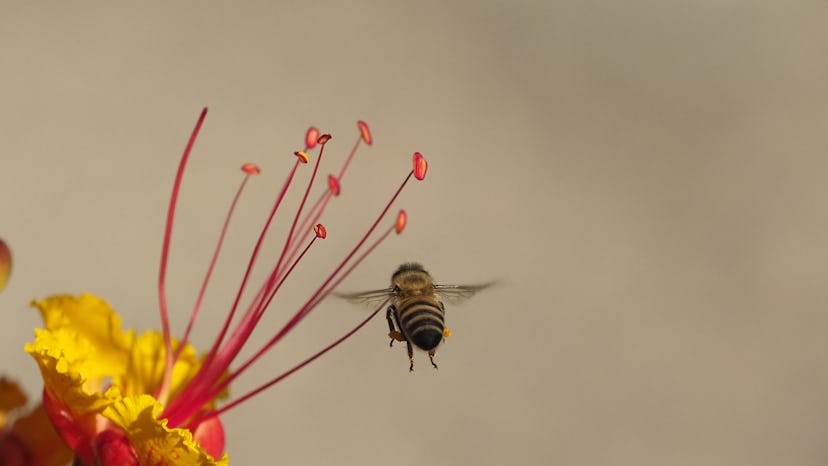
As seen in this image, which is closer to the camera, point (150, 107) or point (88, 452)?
point (88, 452)

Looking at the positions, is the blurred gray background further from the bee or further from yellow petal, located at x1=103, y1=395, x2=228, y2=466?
yellow petal, located at x1=103, y1=395, x2=228, y2=466

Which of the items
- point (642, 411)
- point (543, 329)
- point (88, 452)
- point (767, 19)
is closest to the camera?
point (88, 452)

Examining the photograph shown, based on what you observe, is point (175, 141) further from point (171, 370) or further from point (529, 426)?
point (171, 370)

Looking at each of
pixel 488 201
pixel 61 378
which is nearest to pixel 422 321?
pixel 61 378

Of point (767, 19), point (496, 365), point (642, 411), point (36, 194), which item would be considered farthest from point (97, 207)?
point (767, 19)

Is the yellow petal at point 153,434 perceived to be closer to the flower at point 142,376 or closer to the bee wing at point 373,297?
the flower at point 142,376

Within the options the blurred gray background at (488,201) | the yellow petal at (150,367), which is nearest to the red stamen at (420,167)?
the yellow petal at (150,367)
